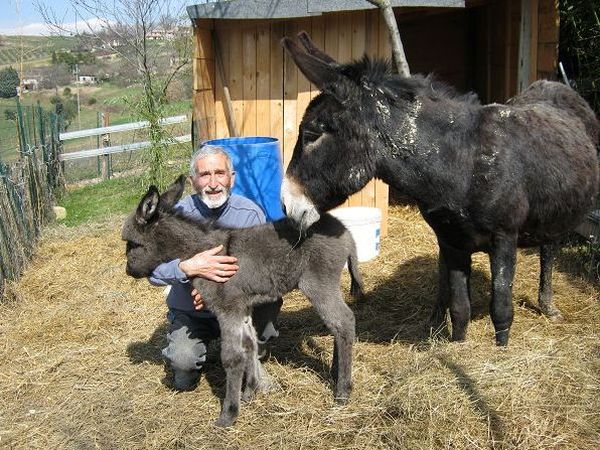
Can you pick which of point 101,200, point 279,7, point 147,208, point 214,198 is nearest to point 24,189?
point 101,200

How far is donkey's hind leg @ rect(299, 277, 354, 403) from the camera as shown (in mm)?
3658

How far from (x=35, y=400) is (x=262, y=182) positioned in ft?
10.5

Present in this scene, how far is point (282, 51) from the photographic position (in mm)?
7387

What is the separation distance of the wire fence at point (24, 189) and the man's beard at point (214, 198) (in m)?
2.98

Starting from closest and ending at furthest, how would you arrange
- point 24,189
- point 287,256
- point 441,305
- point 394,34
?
point 287,256, point 394,34, point 441,305, point 24,189

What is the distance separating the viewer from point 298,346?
15.7ft

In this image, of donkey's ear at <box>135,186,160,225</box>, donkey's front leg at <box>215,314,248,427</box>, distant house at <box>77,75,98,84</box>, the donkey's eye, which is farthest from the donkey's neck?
distant house at <box>77,75,98,84</box>

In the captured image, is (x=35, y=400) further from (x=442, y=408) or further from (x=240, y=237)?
(x=442, y=408)

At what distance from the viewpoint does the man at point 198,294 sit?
13.2ft

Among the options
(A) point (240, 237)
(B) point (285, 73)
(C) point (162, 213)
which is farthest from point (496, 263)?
(B) point (285, 73)

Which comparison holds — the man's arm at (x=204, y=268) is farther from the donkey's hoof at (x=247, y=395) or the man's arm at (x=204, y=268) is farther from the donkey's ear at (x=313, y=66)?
the donkey's ear at (x=313, y=66)

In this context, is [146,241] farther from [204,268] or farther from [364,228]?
[364,228]

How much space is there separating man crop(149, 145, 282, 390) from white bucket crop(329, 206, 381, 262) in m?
2.47

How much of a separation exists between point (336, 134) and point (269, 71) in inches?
169
